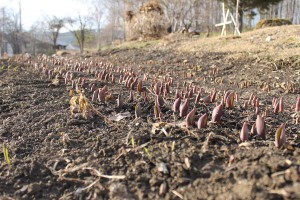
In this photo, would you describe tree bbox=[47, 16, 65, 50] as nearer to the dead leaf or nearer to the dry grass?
the dry grass

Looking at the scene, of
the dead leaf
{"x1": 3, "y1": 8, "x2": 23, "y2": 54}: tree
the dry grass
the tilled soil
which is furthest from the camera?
{"x1": 3, "y1": 8, "x2": 23, "y2": 54}: tree

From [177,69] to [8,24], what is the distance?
148 feet

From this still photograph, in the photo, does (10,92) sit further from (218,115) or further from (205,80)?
(205,80)

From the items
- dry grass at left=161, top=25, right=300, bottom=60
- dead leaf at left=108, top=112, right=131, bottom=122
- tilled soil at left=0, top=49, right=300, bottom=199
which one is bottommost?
tilled soil at left=0, top=49, right=300, bottom=199

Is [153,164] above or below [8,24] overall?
below

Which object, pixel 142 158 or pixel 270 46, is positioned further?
pixel 270 46

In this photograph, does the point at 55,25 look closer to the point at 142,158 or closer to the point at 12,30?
the point at 12,30

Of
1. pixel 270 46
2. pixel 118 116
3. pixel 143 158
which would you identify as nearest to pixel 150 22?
pixel 270 46

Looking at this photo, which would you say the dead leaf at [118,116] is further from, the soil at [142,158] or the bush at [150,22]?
the bush at [150,22]

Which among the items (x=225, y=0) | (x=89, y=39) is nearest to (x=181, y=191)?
(x=225, y=0)

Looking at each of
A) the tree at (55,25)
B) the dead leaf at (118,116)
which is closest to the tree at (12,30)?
the tree at (55,25)

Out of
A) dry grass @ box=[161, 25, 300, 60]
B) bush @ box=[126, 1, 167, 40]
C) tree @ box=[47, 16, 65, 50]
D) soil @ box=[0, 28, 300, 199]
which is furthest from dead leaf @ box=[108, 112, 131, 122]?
tree @ box=[47, 16, 65, 50]

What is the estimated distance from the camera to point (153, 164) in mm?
1749

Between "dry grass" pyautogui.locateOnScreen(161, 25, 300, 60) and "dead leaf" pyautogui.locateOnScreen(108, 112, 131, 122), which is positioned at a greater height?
"dry grass" pyautogui.locateOnScreen(161, 25, 300, 60)
